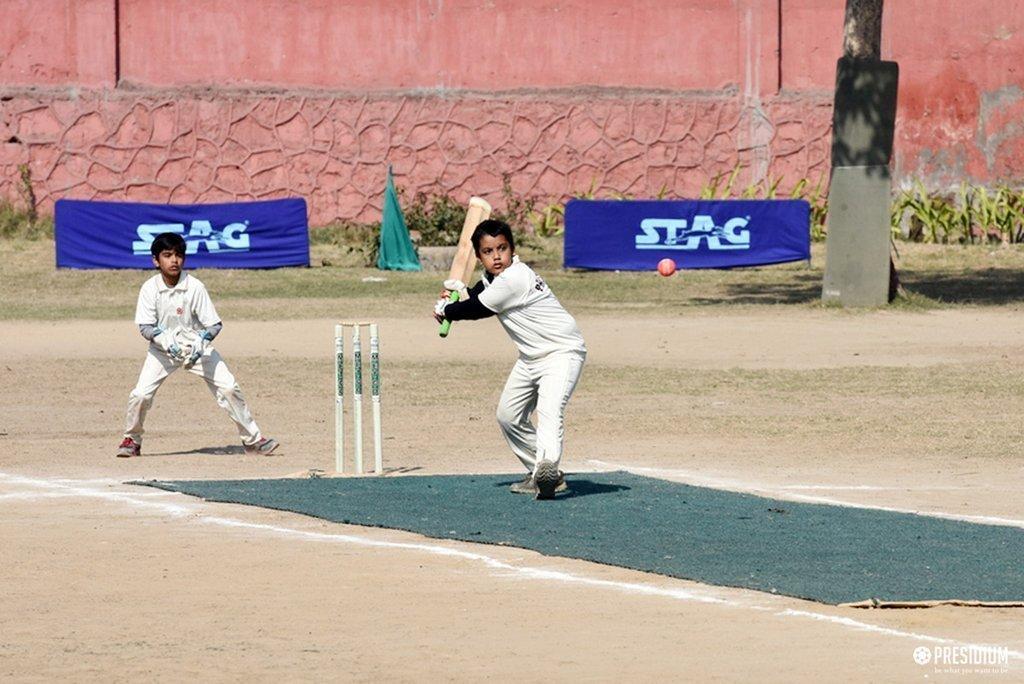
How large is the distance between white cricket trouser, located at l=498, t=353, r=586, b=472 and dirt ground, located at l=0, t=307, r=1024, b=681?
4.32 ft

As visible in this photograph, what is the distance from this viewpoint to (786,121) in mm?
42125

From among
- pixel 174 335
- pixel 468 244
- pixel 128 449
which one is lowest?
pixel 128 449

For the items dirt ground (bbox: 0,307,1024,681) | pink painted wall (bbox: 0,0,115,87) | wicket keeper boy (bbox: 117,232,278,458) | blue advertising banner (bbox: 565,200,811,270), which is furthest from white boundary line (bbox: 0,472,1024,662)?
pink painted wall (bbox: 0,0,115,87)

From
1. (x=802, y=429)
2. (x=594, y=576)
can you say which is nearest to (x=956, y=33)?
(x=802, y=429)

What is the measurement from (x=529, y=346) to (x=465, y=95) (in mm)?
28937

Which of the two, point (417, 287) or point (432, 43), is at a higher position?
point (432, 43)

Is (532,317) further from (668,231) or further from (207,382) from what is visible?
(668,231)

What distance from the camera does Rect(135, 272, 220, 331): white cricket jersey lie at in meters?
15.1

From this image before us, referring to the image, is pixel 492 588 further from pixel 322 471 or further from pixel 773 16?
pixel 773 16

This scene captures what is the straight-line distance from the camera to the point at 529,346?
12.8m

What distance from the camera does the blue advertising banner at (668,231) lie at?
34125 millimetres

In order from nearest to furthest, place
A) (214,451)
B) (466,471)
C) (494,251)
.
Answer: (494,251), (466,471), (214,451)

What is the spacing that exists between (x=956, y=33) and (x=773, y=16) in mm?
3795

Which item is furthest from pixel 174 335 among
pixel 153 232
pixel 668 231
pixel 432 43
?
pixel 432 43
